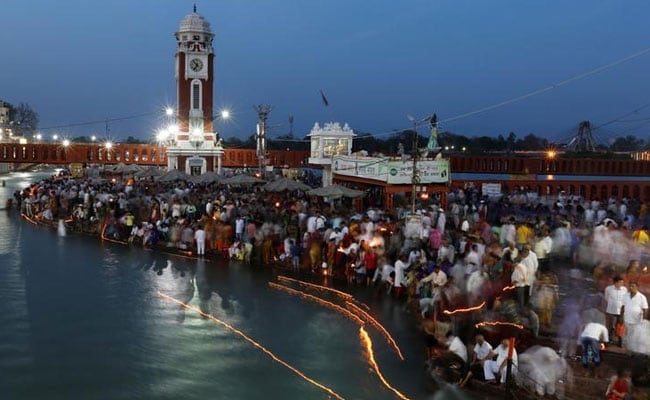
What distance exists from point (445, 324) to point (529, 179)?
103 ft

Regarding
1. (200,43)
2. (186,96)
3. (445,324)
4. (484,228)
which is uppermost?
(200,43)

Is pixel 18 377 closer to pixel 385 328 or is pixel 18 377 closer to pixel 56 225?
pixel 385 328

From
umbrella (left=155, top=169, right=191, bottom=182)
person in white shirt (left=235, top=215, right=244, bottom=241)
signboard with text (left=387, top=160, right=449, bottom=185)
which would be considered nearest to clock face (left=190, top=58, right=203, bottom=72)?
umbrella (left=155, top=169, right=191, bottom=182)

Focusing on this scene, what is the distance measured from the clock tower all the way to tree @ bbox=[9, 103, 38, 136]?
10301cm

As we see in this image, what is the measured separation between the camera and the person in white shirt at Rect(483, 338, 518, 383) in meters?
9.59

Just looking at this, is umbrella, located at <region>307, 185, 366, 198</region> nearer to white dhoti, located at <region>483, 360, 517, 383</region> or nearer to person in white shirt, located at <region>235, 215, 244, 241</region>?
person in white shirt, located at <region>235, 215, 244, 241</region>

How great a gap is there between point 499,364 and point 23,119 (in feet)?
524

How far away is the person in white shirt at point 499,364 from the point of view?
9588 mm

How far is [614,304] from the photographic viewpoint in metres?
10.4

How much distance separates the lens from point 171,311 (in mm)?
14320

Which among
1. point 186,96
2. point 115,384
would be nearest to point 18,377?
point 115,384

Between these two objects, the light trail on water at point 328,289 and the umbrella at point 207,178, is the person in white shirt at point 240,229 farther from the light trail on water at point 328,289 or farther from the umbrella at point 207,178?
the umbrella at point 207,178

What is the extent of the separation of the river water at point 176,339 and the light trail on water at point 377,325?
0.48 ft

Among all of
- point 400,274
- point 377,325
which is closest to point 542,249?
point 400,274
